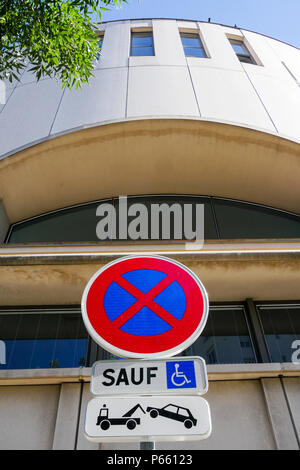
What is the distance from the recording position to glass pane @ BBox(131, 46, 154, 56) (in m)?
10.3

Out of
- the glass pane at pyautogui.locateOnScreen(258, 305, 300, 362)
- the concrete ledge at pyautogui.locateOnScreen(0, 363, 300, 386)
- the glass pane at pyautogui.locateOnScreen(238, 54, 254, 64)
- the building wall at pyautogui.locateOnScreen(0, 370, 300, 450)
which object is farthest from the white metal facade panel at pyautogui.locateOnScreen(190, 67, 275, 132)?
the building wall at pyautogui.locateOnScreen(0, 370, 300, 450)

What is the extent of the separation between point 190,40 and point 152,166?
5.92 m

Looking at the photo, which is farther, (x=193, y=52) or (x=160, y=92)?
(x=193, y=52)

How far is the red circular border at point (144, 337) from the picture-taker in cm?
192

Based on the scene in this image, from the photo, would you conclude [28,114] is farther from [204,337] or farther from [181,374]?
[181,374]

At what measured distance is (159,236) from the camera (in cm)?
745

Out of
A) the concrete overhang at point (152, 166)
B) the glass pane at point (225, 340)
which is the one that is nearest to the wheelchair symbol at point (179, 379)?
the glass pane at point (225, 340)

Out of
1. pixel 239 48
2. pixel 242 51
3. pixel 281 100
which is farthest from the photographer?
pixel 239 48

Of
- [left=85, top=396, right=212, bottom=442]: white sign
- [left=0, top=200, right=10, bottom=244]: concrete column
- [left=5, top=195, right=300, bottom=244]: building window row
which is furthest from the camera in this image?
[left=5, top=195, right=300, bottom=244]: building window row

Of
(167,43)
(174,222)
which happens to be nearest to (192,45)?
(167,43)

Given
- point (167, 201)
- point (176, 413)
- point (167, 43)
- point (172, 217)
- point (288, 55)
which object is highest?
point (288, 55)

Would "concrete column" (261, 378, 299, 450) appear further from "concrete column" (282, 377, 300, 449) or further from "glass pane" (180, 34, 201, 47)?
"glass pane" (180, 34, 201, 47)

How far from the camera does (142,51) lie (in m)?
10.5

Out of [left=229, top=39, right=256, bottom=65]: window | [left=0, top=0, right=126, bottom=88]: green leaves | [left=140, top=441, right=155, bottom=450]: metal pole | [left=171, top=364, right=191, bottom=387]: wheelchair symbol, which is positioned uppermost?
[left=229, top=39, right=256, bottom=65]: window
